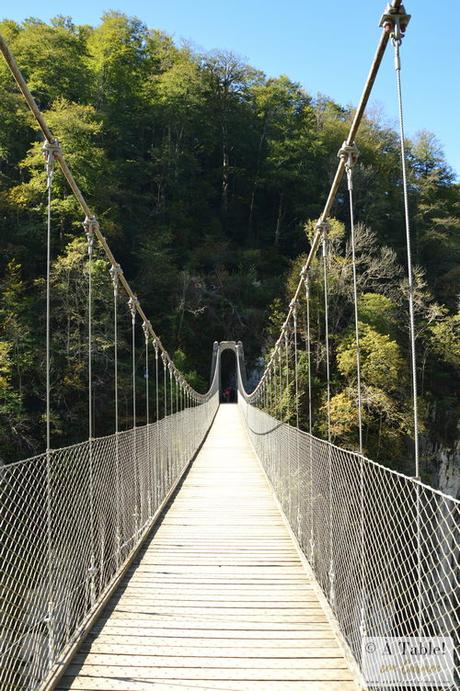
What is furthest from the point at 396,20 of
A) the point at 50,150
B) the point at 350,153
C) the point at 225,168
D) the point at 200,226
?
the point at 225,168

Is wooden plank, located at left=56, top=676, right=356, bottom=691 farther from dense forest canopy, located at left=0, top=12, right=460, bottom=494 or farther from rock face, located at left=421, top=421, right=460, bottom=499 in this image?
rock face, located at left=421, top=421, right=460, bottom=499

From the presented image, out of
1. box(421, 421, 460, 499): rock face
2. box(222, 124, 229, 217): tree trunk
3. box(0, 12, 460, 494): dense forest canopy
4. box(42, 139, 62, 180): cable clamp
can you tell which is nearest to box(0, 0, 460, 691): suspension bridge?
box(42, 139, 62, 180): cable clamp

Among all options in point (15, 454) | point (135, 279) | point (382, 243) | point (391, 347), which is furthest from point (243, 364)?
point (15, 454)

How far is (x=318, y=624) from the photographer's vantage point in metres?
2.02

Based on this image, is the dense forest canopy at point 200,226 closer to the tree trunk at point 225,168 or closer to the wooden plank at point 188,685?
the tree trunk at point 225,168

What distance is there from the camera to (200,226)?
24.5m

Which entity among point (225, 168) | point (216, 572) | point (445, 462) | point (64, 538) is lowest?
point (445, 462)

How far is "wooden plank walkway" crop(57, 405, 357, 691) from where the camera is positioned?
1620 millimetres

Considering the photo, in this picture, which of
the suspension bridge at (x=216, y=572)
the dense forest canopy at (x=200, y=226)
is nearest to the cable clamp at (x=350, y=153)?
the suspension bridge at (x=216, y=572)

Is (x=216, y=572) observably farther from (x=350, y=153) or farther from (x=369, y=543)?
(x=350, y=153)

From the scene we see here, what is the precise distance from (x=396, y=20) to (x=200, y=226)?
2335 centimetres

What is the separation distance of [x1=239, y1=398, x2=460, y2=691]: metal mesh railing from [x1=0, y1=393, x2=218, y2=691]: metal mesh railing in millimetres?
931

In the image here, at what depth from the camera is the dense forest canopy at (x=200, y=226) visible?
12.8m

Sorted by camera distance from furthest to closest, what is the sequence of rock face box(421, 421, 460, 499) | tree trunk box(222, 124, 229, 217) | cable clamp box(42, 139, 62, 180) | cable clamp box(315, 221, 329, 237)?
tree trunk box(222, 124, 229, 217) < rock face box(421, 421, 460, 499) < cable clamp box(315, 221, 329, 237) < cable clamp box(42, 139, 62, 180)
